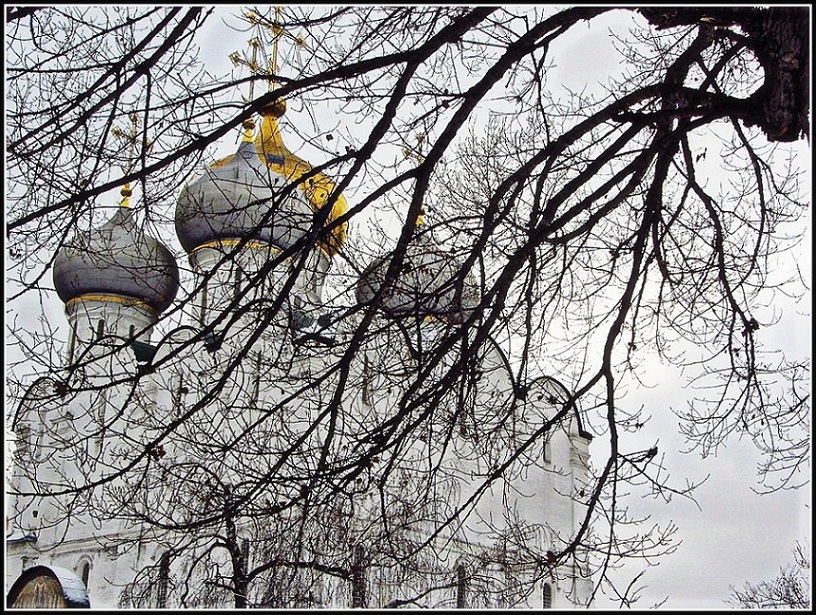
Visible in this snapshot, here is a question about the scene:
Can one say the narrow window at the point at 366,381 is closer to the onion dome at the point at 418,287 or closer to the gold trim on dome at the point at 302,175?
the onion dome at the point at 418,287

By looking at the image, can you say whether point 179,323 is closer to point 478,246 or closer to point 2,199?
point 2,199

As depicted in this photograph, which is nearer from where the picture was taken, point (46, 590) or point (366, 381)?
point (366, 381)

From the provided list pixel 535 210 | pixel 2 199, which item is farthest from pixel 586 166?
pixel 2 199

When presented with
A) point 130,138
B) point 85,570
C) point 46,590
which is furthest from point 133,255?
point 85,570

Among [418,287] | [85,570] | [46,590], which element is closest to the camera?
[418,287]

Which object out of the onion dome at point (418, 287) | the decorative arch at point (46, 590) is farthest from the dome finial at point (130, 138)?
the decorative arch at point (46, 590)

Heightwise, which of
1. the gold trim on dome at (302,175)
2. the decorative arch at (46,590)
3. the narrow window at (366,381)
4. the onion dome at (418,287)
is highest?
the gold trim on dome at (302,175)

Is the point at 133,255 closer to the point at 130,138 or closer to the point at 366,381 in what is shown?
the point at 130,138

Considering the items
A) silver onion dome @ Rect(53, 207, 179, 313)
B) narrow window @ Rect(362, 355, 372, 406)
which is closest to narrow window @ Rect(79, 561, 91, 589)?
silver onion dome @ Rect(53, 207, 179, 313)

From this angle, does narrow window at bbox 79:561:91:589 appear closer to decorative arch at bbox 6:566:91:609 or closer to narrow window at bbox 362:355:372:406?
decorative arch at bbox 6:566:91:609

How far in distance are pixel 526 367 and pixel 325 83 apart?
2006 millimetres

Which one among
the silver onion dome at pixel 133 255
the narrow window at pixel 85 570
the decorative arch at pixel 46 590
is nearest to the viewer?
the silver onion dome at pixel 133 255

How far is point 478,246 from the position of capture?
5.59m

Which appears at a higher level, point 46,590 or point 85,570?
point 85,570
